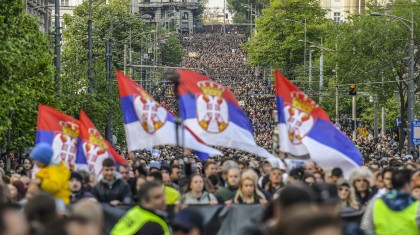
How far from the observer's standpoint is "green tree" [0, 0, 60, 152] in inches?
1483

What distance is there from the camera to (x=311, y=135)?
17188 mm

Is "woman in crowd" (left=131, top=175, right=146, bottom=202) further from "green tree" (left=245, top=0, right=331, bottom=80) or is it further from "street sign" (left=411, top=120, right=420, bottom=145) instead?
"green tree" (left=245, top=0, right=331, bottom=80)

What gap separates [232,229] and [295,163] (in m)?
7.32

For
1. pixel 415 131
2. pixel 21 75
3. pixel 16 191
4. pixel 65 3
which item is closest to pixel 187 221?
pixel 16 191

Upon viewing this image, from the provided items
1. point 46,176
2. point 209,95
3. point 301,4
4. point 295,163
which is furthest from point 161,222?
point 301,4

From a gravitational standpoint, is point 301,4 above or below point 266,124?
above

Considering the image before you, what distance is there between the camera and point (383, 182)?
17.7 metres

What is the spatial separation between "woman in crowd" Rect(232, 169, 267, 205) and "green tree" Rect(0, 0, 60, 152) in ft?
69.1

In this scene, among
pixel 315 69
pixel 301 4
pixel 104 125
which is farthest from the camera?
pixel 301 4

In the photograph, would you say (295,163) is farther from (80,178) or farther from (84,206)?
(84,206)

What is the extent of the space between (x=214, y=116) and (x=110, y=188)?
161cm

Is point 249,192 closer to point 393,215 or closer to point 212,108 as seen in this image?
point 212,108

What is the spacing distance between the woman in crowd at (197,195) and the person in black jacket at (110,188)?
72cm

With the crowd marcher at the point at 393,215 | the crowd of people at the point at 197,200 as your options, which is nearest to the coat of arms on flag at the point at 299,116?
the crowd of people at the point at 197,200
